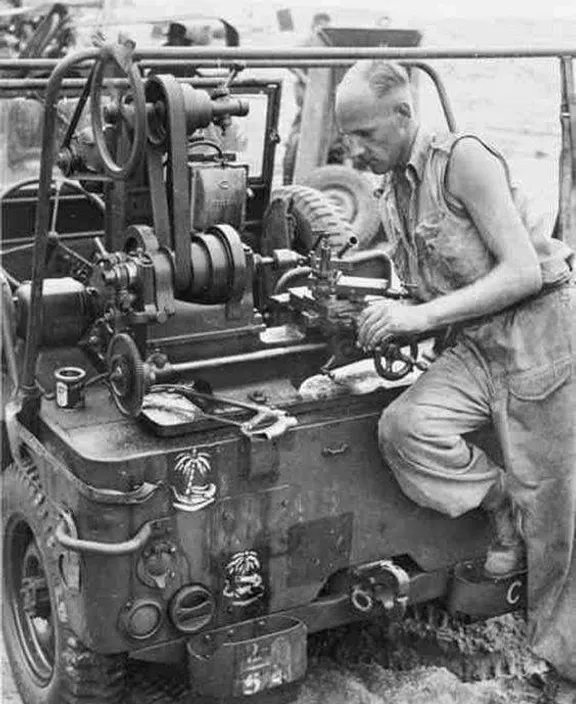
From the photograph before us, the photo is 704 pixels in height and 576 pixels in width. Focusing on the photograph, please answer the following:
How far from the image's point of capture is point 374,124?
3.57m

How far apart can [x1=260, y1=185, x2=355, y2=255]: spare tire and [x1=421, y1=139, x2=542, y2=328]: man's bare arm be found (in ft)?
5.60

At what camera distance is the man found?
3469 millimetres

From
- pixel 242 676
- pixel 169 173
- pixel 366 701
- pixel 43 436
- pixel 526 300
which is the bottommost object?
pixel 366 701

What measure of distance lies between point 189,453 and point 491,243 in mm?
1041

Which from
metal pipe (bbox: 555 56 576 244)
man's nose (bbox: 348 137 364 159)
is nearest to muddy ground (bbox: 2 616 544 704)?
metal pipe (bbox: 555 56 576 244)

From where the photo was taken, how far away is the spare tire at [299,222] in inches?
204

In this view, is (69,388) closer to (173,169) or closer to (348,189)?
(173,169)

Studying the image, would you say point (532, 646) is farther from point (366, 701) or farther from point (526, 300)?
point (526, 300)

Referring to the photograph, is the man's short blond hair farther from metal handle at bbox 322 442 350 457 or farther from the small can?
the small can

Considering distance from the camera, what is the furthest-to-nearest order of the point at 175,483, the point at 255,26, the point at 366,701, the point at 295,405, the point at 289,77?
the point at 255,26 → the point at 289,77 → the point at 366,701 → the point at 295,405 → the point at 175,483

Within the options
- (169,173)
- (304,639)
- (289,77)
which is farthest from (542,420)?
(289,77)

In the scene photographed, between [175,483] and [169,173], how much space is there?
0.91 metres

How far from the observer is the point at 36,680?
4.00 meters

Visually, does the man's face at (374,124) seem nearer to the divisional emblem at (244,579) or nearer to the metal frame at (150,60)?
the metal frame at (150,60)
